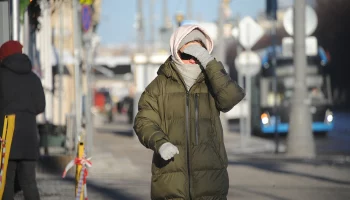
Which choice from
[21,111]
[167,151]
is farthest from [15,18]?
[167,151]

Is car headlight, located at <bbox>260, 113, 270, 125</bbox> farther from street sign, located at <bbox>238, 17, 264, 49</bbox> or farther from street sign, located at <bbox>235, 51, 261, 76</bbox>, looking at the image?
street sign, located at <bbox>238, 17, 264, 49</bbox>

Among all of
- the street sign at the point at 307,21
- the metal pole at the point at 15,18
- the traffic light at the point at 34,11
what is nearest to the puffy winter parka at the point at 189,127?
the metal pole at the point at 15,18

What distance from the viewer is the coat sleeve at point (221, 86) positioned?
19.7 ft

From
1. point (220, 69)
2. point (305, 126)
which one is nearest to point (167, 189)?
point (220, 69)

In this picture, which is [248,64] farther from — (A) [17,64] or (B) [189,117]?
(B) [189,117]

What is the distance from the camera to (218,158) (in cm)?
611

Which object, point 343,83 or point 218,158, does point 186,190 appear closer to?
point 218,158

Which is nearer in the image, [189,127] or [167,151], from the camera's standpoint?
[167,151]

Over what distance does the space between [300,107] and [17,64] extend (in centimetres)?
1249

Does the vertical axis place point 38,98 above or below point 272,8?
below

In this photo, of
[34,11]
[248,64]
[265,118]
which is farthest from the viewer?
[265,118]

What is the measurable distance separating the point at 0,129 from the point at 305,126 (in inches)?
494

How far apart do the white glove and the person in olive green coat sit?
0.55 ft

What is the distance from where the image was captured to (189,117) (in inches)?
239
